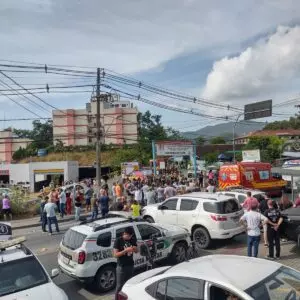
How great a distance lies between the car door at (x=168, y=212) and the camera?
46.3ft

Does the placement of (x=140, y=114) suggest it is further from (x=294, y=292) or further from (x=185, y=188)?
(x=294, y=292)

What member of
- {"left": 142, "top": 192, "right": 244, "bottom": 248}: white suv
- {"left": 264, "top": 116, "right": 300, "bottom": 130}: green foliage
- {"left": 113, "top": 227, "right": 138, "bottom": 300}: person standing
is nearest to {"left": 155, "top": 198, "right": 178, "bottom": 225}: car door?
{"left": 142, "top": 192, "right": 244, "bottom": 248}: white suv

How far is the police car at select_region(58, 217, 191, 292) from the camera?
30.0 ft

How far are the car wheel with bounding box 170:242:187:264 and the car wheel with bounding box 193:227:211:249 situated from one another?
1948 millimetres

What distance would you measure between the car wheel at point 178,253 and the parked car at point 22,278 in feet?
12.9

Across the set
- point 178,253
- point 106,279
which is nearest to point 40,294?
point 106,279

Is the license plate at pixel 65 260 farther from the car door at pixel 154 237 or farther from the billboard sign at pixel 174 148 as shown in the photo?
the billboard sign at pixel 174 148

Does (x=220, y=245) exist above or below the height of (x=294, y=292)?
below

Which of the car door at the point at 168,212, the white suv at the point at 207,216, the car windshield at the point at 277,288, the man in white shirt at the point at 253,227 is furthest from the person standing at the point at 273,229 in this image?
the car windshield at the point at 277,288

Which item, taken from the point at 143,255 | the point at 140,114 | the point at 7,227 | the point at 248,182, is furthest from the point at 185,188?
the point at 140,114

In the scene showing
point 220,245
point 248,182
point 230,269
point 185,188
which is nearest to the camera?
point 230,269

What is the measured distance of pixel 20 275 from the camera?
7.35 meters

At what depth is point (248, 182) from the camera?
26.8 m

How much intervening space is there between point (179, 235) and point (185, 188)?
1416cm
